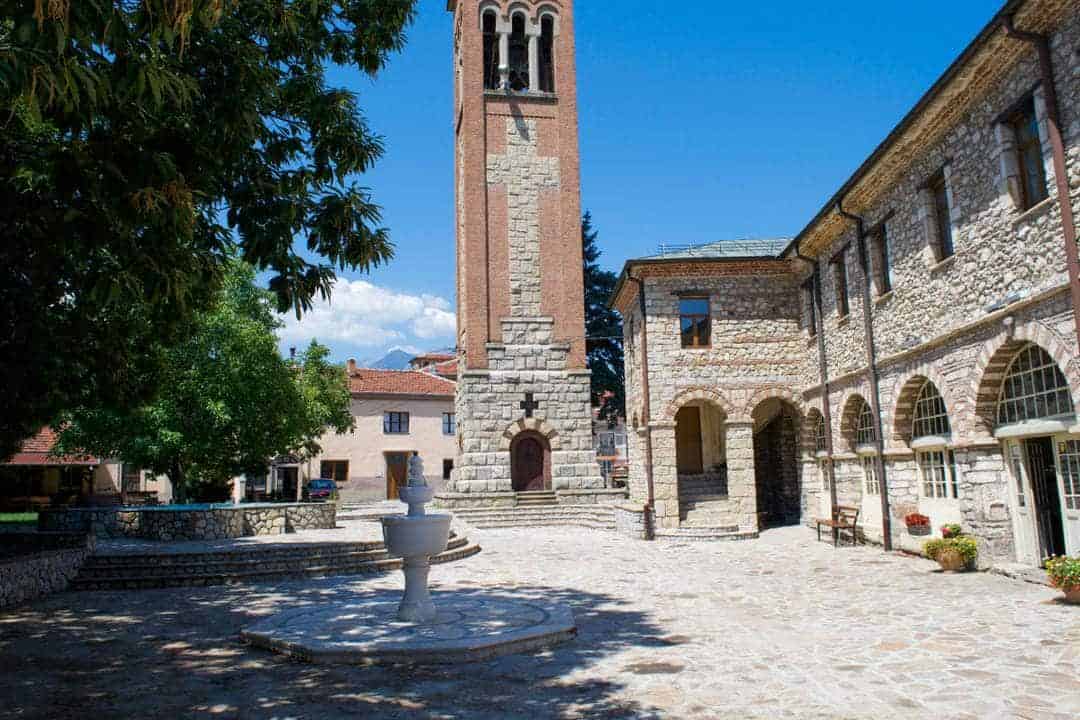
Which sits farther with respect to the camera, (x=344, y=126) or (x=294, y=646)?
(x=344, y=126)

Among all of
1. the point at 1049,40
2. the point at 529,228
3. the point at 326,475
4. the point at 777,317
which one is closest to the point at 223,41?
the point at 1049,40

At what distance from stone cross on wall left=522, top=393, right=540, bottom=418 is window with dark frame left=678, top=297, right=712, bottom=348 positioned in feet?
20.2

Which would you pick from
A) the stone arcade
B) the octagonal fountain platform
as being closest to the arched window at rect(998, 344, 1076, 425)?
the octagonal fountain platform

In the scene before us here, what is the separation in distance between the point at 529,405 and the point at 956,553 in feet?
49.8

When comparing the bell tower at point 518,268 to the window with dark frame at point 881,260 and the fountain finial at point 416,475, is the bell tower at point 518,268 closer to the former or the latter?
the window with dark frame at point 881,260

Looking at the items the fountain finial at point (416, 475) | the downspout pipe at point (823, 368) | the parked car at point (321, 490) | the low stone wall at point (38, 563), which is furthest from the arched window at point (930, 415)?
the parked car at point (321, 490)

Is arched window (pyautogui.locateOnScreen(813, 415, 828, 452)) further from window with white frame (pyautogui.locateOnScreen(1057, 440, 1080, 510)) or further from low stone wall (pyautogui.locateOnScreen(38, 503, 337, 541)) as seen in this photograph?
low stone wall (pyautogui.locateOnScreen(38, 503, 337, 541))

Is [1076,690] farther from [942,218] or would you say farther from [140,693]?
[942,218]

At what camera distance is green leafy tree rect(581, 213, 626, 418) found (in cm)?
3525

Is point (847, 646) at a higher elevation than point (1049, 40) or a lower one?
lower

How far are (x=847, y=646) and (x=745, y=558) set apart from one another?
738 centimetres

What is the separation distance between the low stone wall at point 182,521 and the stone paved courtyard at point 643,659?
19.5 ft

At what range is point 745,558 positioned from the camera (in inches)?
582

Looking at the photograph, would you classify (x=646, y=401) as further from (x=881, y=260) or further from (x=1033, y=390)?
(x=1033, y=390)
